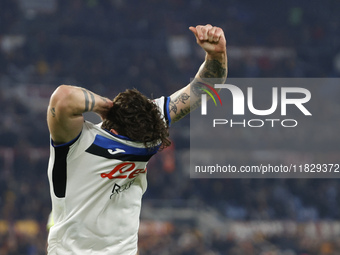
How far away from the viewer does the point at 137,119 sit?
3037 mm

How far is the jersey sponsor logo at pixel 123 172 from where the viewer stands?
3.10 metres

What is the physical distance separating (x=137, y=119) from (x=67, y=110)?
1.16 feet

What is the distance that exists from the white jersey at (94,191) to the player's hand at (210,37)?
25.4 inches

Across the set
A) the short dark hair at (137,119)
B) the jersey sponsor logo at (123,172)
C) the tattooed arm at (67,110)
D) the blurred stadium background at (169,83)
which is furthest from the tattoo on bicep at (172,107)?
the blurred stadium background at (169,83)

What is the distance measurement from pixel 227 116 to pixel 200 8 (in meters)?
4.33

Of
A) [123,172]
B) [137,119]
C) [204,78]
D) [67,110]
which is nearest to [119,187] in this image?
[123,172]

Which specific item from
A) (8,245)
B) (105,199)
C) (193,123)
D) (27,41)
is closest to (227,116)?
(193,123)

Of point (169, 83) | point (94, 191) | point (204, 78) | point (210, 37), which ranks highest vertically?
point (169, 83)

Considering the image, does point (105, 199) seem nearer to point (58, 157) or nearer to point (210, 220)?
point (58, 157)

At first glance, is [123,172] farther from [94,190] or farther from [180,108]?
[180,108]

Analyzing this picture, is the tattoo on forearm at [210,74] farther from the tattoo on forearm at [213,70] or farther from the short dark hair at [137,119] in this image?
the short dark hair at [137,119]

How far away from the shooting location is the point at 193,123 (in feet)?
51.4

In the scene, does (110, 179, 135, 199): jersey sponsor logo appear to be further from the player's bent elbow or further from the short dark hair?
the player's bent elbow

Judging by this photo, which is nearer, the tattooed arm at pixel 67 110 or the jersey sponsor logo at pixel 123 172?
the tattooed arm at pixel 67 110
